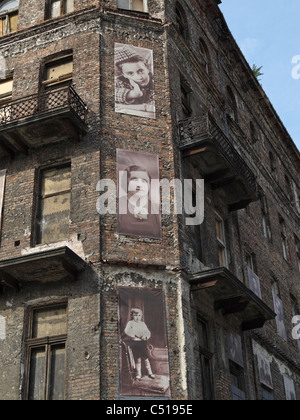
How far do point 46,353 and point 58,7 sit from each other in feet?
37.8

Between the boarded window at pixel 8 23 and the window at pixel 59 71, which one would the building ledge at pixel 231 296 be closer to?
the window at pixel 59 71

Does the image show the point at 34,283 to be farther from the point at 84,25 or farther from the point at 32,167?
the point at 84,25

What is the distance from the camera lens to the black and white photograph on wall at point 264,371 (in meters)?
18.7

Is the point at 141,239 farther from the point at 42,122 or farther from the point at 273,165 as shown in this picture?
the point at 273,165

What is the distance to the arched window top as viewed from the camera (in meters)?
20.1

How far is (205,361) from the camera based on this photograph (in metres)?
15.3

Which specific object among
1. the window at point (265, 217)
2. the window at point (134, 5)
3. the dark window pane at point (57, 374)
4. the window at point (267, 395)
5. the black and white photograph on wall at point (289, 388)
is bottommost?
the dark window pane at point (57, 374)

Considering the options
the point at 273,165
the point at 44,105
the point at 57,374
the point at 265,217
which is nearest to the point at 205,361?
the point at 57,374

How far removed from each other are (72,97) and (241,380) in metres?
9.40

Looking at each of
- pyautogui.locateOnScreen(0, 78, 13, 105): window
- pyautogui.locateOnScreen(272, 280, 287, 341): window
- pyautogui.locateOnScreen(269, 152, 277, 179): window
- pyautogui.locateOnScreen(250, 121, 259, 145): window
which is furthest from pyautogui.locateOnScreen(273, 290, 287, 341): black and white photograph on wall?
pyautogui.locateOnScreen(0, 78, 13, 105): window

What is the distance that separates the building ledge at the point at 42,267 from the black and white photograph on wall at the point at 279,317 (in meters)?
10.6

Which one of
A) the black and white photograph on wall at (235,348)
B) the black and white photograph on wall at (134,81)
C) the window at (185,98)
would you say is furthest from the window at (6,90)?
the black and white photograph on wall at (235,348)

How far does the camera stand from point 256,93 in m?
27.2
